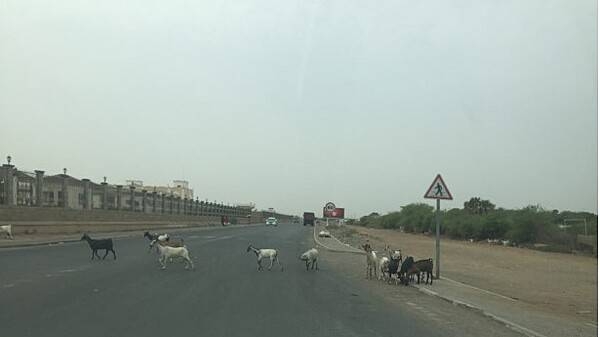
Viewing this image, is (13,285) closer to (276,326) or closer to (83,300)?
(83,300)

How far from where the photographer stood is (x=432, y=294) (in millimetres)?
15742

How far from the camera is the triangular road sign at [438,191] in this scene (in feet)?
63.0

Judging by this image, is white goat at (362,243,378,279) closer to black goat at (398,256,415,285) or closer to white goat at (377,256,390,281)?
white goat at (377,256,390,281)

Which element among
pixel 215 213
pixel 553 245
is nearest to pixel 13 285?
pixel 553 245

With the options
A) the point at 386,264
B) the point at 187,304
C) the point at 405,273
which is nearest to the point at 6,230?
the point at 386,264

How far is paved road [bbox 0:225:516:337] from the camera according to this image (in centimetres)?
949

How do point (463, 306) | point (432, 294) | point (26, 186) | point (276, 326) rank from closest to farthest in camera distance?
1. point (276, 326)
2. point (463, 306)
3. point (432, 294)
4. point (26, 186)

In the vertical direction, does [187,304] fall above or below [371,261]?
below

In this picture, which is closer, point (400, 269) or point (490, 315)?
point (490, 315)

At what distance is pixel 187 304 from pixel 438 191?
991 cm

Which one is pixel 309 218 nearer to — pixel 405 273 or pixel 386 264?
pixel 386 264

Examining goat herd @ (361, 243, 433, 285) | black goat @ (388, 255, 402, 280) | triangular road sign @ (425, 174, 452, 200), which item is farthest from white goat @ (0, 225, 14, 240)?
triangular road sign @ (425, 174, 452, 200)

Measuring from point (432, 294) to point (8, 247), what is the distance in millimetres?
24006

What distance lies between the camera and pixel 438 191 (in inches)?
760
